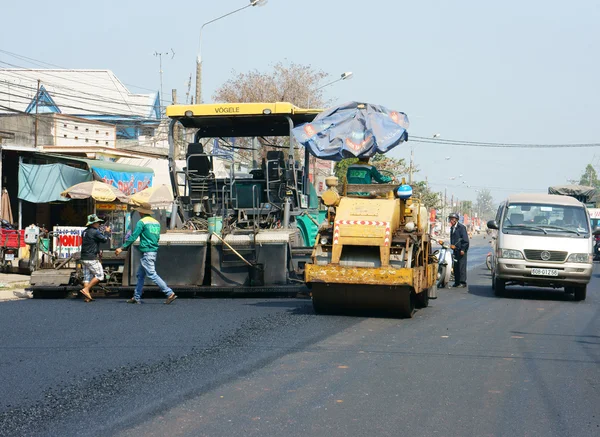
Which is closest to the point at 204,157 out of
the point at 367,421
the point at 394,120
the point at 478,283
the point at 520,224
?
the point at 394,120

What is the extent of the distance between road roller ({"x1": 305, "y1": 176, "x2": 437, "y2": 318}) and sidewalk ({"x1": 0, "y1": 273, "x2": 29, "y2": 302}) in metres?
6.00

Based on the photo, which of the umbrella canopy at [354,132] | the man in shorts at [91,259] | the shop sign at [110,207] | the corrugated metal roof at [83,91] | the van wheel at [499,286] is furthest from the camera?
the corrugated metal roof at [83,91]

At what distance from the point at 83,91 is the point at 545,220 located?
3840 cm

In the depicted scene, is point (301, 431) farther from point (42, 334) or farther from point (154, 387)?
point (42, 334)

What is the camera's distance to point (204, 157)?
14.8 meters

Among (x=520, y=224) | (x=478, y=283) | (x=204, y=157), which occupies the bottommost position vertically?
(x=478, y=283)

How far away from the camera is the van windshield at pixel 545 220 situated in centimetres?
Answer: 1562

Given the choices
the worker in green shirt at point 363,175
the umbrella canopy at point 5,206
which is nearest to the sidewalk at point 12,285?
the umbrella canopy at point 5,206

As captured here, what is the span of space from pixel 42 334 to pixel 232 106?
246 inches

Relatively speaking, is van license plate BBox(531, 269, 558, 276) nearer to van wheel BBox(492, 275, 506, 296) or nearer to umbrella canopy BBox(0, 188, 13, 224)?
van wheel BBox(492, 275, 506, 296)

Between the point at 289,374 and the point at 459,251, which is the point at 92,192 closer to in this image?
the point at 459,251

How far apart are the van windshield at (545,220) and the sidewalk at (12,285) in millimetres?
9062

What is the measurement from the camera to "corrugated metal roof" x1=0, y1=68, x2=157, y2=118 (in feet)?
159

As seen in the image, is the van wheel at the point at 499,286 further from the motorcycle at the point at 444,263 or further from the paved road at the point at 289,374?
the paved road at the point at 289,374
